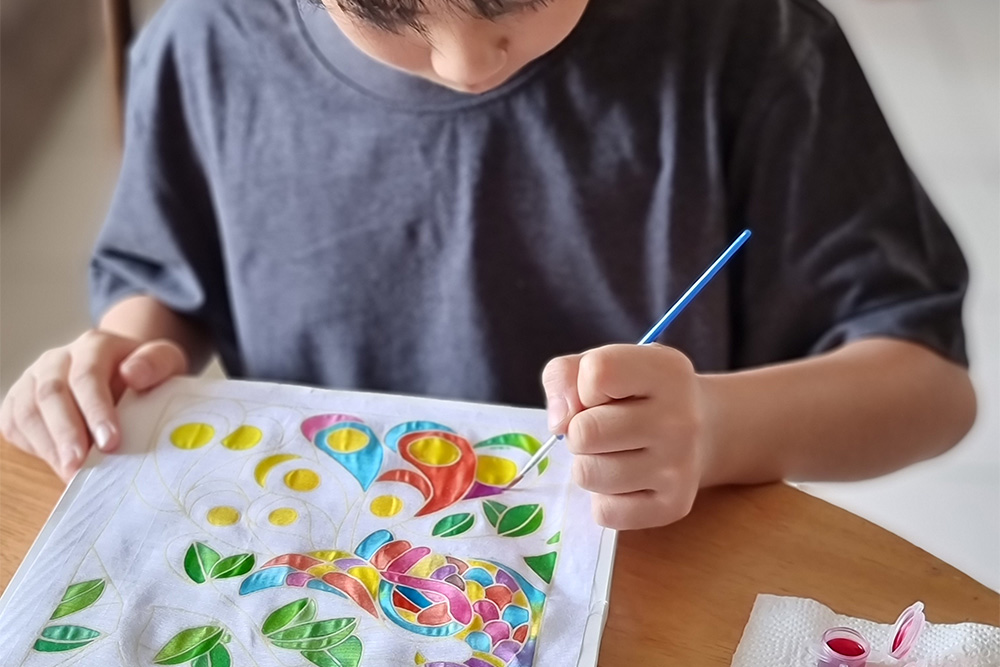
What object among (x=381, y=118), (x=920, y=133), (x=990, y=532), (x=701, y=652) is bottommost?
(x=990, y=532)

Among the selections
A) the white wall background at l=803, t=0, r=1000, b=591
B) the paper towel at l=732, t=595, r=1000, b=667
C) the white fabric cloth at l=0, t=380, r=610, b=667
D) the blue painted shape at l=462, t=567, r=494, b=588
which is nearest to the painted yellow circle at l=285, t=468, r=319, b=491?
the white fabric cloth at l=0, t=380, r=610, b=667

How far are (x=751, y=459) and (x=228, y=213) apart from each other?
Result: 1.45ft

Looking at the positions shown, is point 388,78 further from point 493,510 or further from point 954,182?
point 954,182

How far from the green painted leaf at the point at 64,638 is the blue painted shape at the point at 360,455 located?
0.15m

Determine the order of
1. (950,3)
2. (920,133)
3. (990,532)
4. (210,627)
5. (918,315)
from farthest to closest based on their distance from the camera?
(950,3) < (920,133) < (990,532) < (918,315) < (210,627)

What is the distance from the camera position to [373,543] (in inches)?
20.2

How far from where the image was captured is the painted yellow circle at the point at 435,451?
22.1 inches

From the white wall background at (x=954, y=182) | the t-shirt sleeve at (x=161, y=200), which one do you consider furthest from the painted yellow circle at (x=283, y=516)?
the white wall background at (x=954, y=182)

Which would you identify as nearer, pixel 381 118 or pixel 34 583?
pixel 34 583

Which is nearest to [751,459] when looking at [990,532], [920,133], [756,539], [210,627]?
[756,539]

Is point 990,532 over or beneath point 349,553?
beneath

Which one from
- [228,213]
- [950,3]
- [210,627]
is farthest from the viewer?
[950,3]

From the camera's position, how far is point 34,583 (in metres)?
0.49

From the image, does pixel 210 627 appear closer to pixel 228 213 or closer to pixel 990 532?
pixel 228 213
